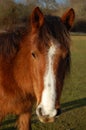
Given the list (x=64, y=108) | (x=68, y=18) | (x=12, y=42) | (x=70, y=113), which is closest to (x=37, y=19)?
(x=68, y=18)

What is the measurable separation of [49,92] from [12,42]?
3.93 feet

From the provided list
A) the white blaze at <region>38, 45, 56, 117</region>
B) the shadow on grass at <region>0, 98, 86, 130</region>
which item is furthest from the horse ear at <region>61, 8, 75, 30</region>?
the shadow on grass at <region>0, 98, 86, 130</region>

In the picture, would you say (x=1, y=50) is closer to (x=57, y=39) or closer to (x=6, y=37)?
(x=6, y=37)

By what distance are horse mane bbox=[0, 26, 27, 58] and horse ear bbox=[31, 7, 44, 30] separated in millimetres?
351

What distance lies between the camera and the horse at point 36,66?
320 cm

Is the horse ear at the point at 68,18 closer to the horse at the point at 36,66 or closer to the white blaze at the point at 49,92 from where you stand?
the horse at the point at 36,66

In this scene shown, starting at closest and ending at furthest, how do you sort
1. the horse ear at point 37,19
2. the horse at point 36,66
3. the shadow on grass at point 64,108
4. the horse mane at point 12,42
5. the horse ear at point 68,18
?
the horse at point 36,66 → the horse ear at point 37,19 → the horse ear at point 68,18 → the horse mane at point 12,42 → the shadow on grass at point 64,108

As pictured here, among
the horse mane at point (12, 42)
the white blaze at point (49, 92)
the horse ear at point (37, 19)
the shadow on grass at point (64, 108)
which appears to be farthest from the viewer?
the shadow on grass at point (64, 108)

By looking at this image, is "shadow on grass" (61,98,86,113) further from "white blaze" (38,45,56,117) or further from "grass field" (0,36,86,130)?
"white blaze" (38,45,56,117)

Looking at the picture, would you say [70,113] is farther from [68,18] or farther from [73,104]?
[68,18]

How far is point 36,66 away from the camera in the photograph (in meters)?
3.49

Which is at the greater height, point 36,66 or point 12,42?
point 12,42

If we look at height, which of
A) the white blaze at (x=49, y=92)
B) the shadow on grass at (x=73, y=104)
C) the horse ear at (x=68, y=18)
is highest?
the horse ear at (x=68, y=18)

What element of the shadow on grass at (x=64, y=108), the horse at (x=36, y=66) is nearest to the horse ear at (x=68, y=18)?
the horse at (x=36, y=66)
